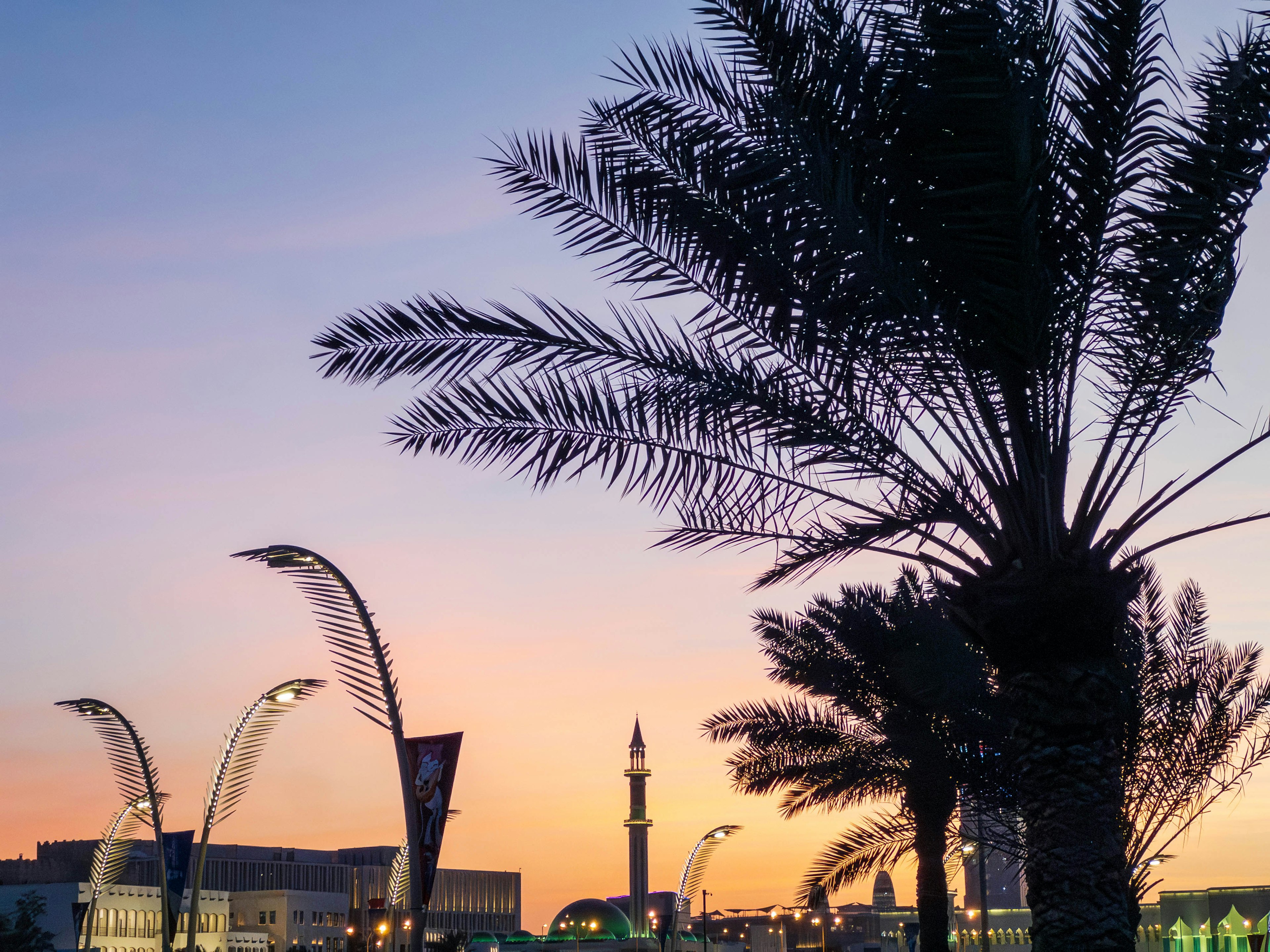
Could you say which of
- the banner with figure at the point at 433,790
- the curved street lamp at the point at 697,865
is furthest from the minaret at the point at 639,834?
the banner with figure at the point at 433,790

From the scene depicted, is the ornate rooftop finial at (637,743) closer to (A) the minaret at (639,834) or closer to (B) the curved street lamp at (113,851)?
(A) the minaret at (639,834)

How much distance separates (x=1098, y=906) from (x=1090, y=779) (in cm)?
81

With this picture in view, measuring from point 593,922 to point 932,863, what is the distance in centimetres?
8343

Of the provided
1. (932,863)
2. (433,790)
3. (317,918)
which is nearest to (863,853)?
(932,863)

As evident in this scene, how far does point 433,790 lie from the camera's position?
11.2 meters

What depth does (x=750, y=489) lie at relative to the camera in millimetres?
10398

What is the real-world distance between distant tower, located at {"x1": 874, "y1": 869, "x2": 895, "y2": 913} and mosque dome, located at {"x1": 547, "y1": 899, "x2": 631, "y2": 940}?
69893 mm

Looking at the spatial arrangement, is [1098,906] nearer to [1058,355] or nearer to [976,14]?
[1058,355]

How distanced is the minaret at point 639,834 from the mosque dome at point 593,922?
249 inches

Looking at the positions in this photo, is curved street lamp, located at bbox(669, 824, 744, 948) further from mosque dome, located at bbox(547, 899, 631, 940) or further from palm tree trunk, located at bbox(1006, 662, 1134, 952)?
mosque dome, located at bbox(547, 899, 631, 940)

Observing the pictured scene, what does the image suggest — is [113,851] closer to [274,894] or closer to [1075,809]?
[1075,809]

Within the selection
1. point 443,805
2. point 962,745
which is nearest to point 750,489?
point 443,805

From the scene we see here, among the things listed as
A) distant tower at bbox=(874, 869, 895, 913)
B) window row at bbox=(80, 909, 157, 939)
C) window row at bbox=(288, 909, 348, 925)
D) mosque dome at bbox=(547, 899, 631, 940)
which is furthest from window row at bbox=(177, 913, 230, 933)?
distant tower at bbox=(874, 869, 895, 913)

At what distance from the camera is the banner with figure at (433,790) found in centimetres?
1119
